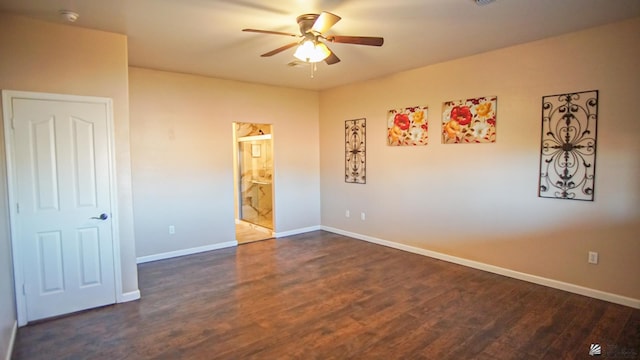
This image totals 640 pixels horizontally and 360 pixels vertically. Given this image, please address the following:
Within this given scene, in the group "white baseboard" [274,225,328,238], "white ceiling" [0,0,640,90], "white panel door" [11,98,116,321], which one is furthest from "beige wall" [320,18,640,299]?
"white panel door" [11,98,116,321]

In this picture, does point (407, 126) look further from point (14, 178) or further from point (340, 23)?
point (14, 178)

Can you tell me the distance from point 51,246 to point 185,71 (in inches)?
115

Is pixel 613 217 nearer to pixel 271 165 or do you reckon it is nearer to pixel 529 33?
pixel 529 33

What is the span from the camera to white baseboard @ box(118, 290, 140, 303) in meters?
3.60

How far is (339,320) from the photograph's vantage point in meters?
3.18

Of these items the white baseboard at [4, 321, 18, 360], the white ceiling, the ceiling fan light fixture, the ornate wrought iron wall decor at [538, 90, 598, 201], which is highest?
the white ceiling

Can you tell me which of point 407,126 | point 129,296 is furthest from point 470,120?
point 129,296

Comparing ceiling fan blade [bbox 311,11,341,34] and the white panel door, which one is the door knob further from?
ceiling fan blade [bbox 311,11,341,34]

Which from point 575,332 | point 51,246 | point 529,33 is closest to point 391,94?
point 529,33

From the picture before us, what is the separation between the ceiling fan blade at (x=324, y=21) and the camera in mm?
2572

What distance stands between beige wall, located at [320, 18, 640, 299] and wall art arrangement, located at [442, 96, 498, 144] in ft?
0.27

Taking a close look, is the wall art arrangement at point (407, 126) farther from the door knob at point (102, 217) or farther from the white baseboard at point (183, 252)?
the door knob at point (102, 217)

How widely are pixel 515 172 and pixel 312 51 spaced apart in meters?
2.83

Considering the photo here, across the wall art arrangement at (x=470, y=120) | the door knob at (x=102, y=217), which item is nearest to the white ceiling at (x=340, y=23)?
the wall art arrangement at (x=470, y=120)
